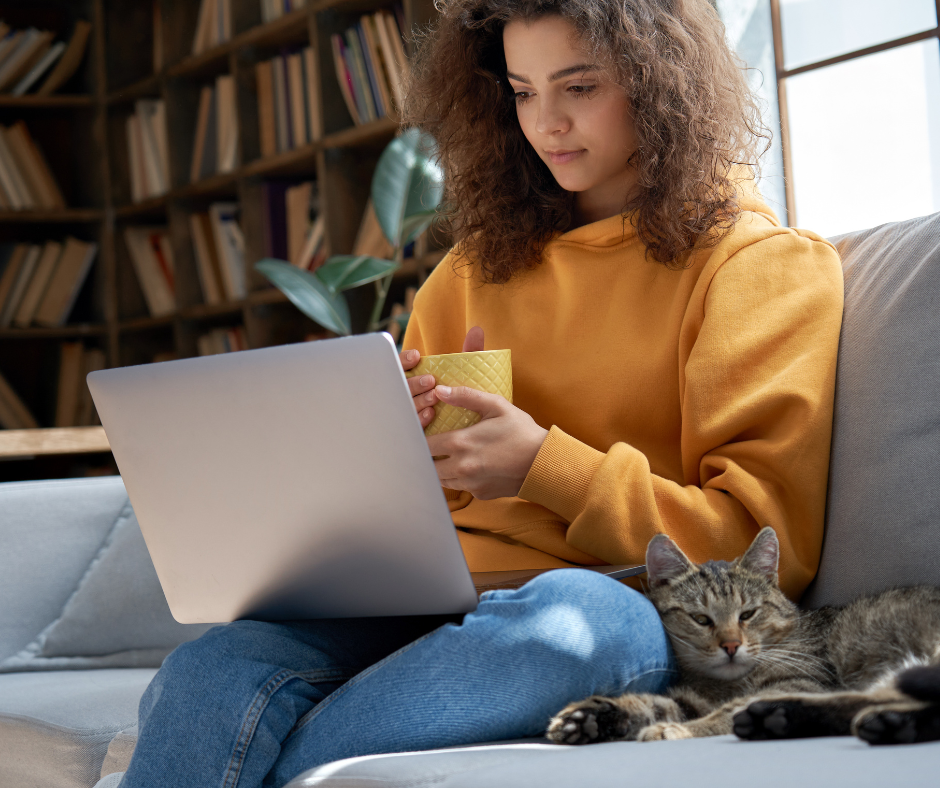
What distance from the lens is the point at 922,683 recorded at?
0.69 metres

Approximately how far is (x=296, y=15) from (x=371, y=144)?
0.50 metres

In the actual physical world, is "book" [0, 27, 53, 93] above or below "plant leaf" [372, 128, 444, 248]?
above

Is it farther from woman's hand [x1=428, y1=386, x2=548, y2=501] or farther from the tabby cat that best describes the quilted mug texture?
the tabby cat

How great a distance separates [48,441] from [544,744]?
6.42 feet

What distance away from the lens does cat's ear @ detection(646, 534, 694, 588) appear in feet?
3.40

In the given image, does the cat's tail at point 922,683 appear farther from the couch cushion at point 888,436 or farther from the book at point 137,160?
the book at point 137,160

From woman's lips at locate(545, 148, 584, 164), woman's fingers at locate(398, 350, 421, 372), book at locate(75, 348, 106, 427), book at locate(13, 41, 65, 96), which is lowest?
book at locate(75, 348, 106, 427)

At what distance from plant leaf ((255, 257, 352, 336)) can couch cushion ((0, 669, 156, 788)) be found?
1.39 meters

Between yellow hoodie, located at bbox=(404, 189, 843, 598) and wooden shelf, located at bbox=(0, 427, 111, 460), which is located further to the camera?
wooden shelf, located at bbox=(0, 427, 111, 460)

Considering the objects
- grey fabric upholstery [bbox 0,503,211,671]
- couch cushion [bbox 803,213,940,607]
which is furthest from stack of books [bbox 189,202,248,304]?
couch cushion [bbox 803,213,940,607]

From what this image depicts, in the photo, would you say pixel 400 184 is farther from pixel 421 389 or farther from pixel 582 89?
pixel 421 389

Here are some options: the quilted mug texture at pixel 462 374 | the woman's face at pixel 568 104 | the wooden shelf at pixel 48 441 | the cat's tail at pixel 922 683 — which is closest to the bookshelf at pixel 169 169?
the wooden shelf at pixel 48 441

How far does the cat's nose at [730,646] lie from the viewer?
104 cm

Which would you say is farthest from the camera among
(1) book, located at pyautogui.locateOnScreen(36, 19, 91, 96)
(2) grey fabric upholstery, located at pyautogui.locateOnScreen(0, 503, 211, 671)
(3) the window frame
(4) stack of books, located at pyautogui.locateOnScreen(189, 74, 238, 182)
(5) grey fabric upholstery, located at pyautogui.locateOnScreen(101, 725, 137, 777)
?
(1) book, located at pyautogui.locateOnScreen(36, 19, 91, 96)
